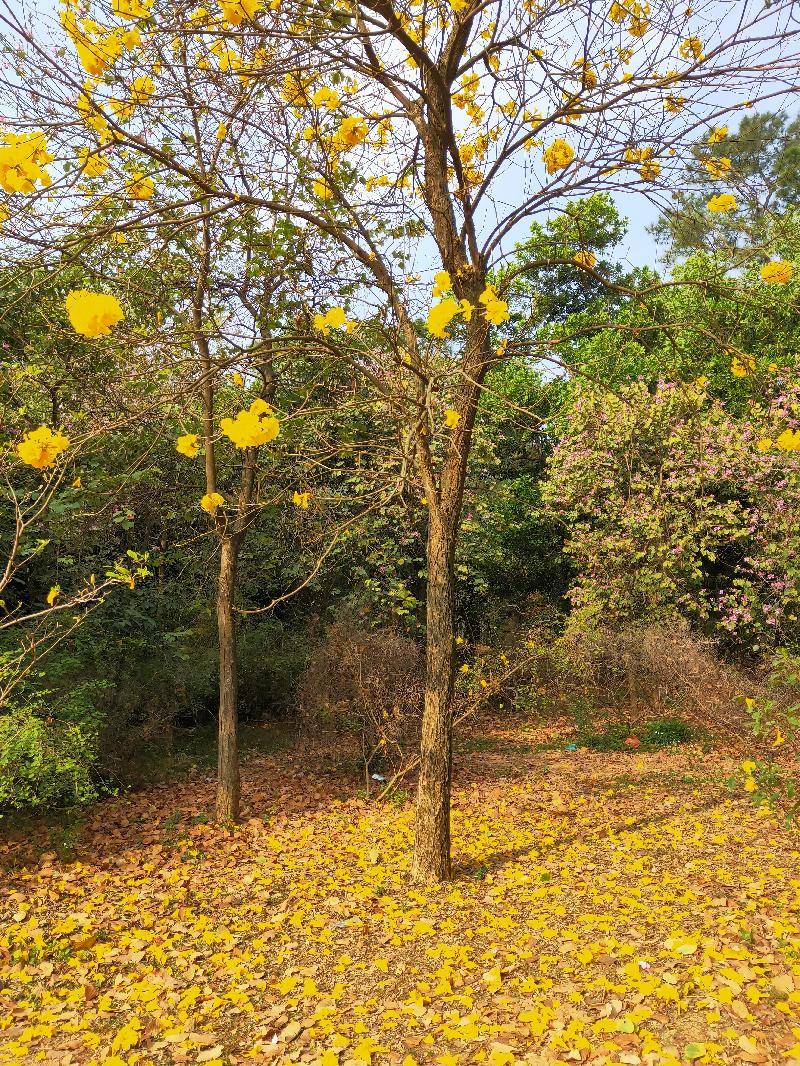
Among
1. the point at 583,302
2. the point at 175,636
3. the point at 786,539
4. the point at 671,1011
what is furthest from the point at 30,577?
the point at 583,302

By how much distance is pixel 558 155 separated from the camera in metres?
3.51

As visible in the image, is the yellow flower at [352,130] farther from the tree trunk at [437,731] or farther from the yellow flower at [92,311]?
the tree trunk at [437,731]

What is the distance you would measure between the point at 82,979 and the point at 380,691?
3182 millimetres

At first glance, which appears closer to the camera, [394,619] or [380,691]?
[380,691]

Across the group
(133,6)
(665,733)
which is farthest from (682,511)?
(133,6)

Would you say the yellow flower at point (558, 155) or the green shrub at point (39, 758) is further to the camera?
the green shrub at point (39, 758)

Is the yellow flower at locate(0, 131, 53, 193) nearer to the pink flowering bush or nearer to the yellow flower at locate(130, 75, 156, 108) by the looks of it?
the yellow flower at locate(130, 75, 156, 108)

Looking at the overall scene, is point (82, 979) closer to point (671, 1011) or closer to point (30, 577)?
point (671, 1011)

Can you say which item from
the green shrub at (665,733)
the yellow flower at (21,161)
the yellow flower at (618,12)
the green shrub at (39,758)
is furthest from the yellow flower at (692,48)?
the green shrub at (665,733)

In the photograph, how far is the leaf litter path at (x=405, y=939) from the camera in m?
2.67

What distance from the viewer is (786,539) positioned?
8344mm

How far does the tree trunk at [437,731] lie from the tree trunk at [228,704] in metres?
1.77

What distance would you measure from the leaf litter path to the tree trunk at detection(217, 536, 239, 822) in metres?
0.22

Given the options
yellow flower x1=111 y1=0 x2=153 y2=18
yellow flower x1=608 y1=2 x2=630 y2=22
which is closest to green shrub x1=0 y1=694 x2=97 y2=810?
yellow flower x1=111 y1=0 x2=153 y2=18
